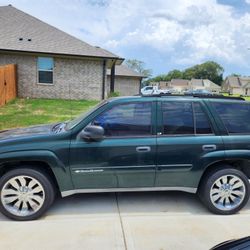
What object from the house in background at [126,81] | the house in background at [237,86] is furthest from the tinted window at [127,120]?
the house in background at [237,86]

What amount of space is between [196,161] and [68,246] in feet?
6.67

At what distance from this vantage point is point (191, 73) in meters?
147

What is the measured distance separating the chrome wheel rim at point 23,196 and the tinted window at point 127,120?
1168 mm

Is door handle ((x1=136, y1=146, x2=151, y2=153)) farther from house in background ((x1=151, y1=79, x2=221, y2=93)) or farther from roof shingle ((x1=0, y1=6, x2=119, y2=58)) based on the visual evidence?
house in background ((x1=151, y1=79, x2=221, y2=93))

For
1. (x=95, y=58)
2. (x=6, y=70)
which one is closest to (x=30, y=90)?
(x=6, y=70)

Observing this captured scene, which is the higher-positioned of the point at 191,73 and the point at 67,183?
the point at 191,73

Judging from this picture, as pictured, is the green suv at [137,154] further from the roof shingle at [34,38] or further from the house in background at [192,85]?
the house in background at [192,85]

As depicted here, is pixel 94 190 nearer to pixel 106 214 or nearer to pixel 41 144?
pixel 106 214

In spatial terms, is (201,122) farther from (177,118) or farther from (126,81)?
(126,81)

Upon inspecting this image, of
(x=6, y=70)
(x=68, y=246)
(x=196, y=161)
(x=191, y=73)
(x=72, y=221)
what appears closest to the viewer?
(x=68, y=246)

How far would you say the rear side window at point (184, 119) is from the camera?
4285mm

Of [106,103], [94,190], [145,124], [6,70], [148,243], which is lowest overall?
[148,243]

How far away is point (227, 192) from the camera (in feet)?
14.2

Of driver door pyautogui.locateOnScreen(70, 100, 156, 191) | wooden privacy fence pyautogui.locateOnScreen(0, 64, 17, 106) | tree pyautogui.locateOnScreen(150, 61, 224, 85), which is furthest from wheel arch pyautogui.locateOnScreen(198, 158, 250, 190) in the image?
tree pyautogui.locateOnScreen(150, 61, 224, 85)
